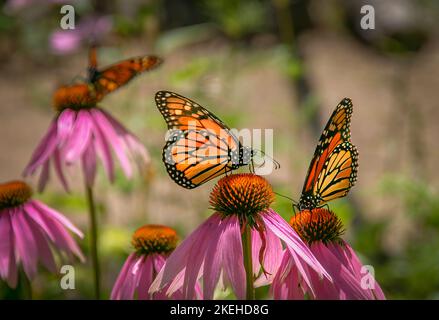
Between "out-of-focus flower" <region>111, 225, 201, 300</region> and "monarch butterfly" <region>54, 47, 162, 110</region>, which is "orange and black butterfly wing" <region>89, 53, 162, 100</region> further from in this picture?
"out-of-focus flower" <region>111, 225, 201, 300</region>

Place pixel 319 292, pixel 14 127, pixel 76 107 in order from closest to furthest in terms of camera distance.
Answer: pixel 319 292, pixel 76 107, pixel 14 127

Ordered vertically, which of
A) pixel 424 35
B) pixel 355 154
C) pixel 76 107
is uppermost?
pixel 424 35

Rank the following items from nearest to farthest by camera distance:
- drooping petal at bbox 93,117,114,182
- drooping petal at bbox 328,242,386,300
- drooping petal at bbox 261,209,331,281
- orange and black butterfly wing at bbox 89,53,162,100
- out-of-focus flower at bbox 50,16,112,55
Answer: drooping petal at bbox 261,209,331,281
drooping petal at bbox 328,242,386,300
drooping petal at bbox 93,117,114,182
orange and black butterfly wing at bbox 89,53,162,100
out-of-focus flower at bbox 50,16,112,55

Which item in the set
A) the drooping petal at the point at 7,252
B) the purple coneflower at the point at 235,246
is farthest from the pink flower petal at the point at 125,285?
the drooping petal at the point at 7,252

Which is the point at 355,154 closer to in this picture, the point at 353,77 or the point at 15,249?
the point at 15,249

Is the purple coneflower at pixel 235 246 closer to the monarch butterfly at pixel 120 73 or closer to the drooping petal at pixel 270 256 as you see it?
the drooping petal at pixel 270 256
